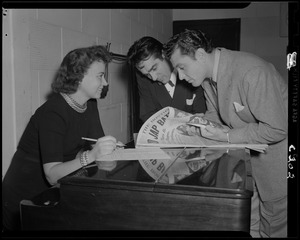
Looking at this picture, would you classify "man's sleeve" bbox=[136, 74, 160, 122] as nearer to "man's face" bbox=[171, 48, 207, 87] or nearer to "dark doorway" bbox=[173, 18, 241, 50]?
"man's face" bbox=[171, 48, 207, 87]

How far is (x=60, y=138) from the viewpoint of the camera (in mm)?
1105

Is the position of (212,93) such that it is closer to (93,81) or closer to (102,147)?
(93,81)

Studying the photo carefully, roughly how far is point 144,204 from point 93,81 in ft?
2.28

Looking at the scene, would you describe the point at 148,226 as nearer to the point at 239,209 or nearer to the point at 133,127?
the point at 239,209

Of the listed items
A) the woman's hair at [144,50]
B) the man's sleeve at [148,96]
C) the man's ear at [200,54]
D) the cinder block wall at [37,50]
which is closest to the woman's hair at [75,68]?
the cinder block wall at [37,50]

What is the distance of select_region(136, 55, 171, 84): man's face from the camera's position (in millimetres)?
1594

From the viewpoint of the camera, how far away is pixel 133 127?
7.99 ft

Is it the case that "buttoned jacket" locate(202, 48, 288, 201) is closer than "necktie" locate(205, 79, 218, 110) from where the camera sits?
Yes

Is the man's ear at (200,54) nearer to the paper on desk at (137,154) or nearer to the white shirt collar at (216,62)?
→ the white shirt collar at (216,62)

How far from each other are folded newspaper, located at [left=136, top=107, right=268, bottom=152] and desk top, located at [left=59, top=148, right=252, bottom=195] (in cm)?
9

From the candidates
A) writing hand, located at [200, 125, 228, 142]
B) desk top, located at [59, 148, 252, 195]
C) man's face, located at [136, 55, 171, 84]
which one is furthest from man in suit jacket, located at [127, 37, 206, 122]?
desk top, located at [59, 148, 252, 195]

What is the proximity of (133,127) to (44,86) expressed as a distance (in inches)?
42.2

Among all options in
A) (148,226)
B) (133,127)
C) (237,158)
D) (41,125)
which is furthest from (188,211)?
(133,127)

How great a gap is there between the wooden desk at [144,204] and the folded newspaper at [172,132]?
0.32m
